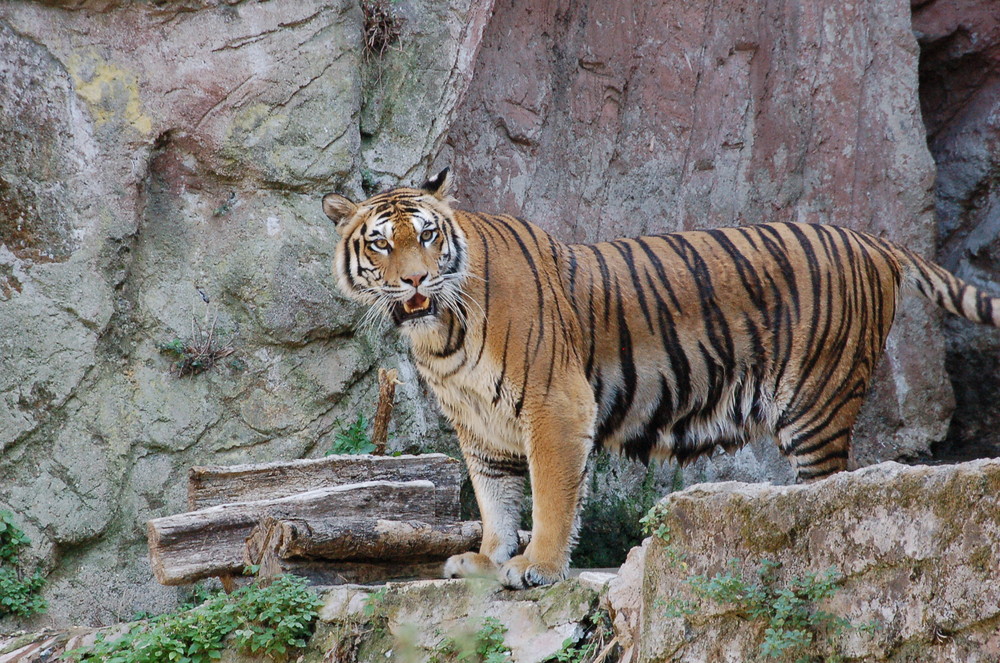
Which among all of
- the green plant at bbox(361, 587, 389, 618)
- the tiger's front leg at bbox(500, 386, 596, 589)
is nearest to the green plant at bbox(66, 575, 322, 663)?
the green plant at bbox(361, 587, 389, 618)

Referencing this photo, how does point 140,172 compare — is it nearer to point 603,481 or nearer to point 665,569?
point 603,481

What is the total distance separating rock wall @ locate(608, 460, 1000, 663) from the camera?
7.91ft

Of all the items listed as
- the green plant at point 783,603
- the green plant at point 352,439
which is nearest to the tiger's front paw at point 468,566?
the green plant at point 783,603

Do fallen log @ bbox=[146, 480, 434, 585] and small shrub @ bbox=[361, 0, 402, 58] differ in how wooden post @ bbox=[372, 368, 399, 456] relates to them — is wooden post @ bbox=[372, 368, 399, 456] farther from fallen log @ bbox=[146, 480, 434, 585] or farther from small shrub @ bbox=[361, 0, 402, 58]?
small shrub @ bbox=[361, 0, 402, 58]

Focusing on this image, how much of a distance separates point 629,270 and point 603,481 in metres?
3.06

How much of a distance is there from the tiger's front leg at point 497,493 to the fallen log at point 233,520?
32 centimetres

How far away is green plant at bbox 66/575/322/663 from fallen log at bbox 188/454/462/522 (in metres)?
0.70

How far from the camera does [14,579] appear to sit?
5.52 m

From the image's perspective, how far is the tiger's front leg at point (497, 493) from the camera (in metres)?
4.71

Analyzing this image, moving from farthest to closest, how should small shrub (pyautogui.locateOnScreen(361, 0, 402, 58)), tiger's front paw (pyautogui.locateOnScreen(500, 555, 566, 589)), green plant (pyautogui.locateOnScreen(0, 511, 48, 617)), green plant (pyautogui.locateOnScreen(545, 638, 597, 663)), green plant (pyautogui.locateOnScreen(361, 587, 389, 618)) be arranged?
small shrub (pyautogui.locateOnScreen(361, 0, 402, 58)) → green plant (pyautogui.locateOnScreen(0, 511, 48, 617)) → tiger's front paw (pyautogui.locateOnScreen(500, 555, 566, 589)) → green plant (pyautogui.locateOnScreen(361, 587, 389, 618)) → green plant (pyautogui.locateOnScreen(545, 638, 597, 663))

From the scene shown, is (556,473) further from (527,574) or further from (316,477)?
(316,477)

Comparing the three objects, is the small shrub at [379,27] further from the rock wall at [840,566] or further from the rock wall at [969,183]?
the rock wall at [840,566]

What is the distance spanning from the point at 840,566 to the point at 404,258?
7.82ft

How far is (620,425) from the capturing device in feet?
16.1
